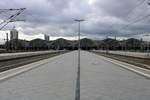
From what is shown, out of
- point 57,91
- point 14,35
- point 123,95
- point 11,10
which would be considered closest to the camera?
point 123,95

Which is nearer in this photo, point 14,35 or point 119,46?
point 14,35

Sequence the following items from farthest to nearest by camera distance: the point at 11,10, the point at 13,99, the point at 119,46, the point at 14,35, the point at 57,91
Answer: the point at 119,46 → the point at 14,35 → the point at 11,10 → the point at 57,91 → the point at 13,99

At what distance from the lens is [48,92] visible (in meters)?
9.36

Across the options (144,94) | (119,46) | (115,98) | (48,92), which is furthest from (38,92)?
(119,46)

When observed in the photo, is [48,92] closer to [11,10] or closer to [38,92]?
[38,92]

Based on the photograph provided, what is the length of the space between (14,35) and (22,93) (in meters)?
104

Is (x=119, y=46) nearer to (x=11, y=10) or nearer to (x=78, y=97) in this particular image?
(x=11, y=10)

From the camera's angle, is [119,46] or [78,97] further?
[119,46]

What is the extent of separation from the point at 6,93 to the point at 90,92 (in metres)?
2.87

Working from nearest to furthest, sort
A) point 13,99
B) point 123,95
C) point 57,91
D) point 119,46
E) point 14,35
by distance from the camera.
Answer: point 13,99
point 123,95
point 57,91
point 14,35
point 119,46

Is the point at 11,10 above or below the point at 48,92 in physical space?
above

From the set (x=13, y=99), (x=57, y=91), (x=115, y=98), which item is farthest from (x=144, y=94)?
(x=13, y=99)

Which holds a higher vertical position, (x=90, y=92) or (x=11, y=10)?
(x=11, y=10)

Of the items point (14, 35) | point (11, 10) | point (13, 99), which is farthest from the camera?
point (14, 35)
